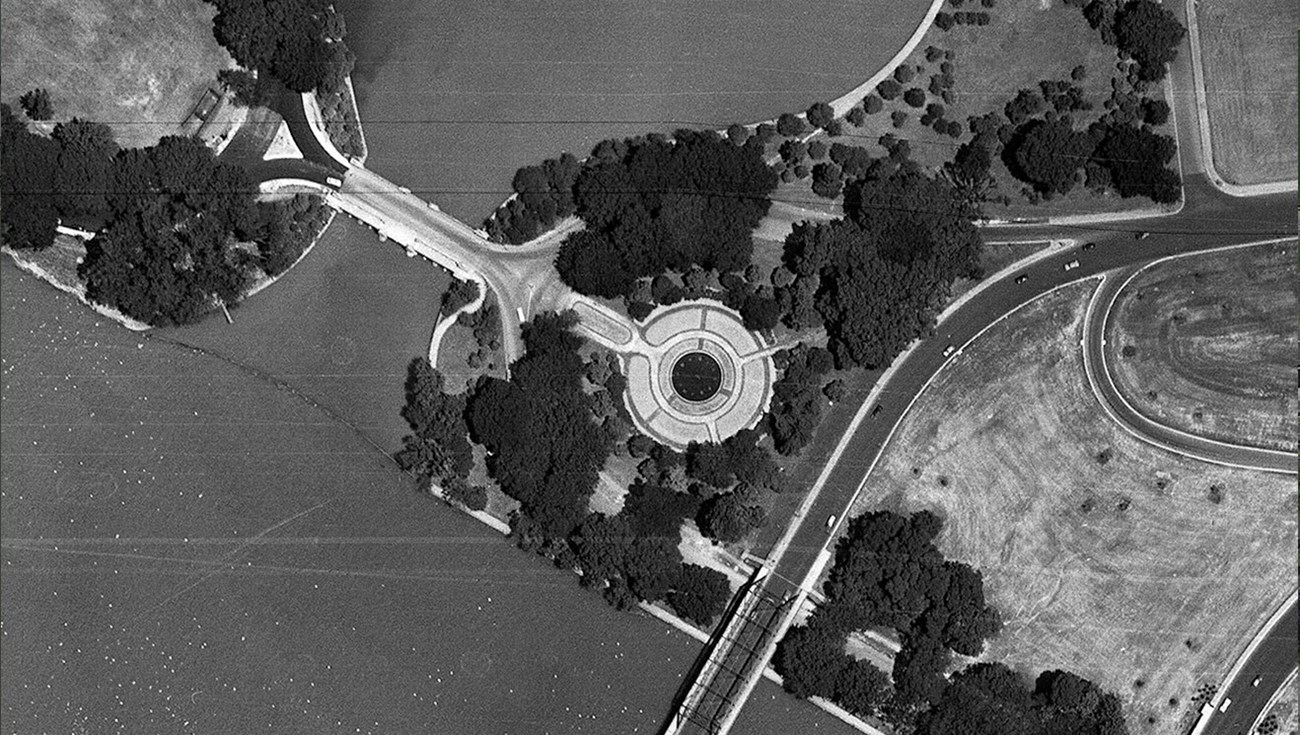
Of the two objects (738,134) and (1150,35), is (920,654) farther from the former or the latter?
(1150,35)

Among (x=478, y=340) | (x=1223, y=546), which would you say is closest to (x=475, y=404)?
(x=478, y=340)

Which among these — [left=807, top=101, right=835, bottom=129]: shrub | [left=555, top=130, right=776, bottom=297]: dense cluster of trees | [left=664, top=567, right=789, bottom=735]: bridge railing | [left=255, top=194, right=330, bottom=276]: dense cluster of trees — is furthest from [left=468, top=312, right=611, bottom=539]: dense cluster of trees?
[left=807, top=101, right=835, bottom=129]: shrub

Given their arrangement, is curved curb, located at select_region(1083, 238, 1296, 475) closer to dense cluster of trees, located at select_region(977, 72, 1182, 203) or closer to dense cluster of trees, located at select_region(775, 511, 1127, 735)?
dense cluster of trees, located at select_region(977, 72, 1182, 203)

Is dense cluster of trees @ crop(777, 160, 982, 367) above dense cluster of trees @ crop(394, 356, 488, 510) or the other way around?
above

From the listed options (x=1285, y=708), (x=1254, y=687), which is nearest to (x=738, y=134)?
(x=1254, y=687)

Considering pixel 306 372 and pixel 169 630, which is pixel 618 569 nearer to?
pixel 306 372

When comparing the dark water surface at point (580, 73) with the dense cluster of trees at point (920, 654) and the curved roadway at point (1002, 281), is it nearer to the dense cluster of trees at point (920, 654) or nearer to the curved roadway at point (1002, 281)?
the curved roadway at point (1002, 281)
